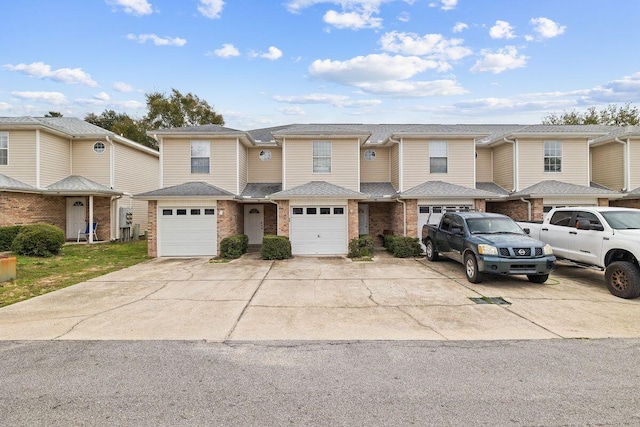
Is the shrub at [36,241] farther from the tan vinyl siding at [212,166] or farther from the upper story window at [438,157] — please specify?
the upper story window at [438,157]

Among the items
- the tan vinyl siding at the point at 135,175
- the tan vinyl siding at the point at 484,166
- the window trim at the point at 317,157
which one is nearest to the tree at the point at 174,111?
the tan vinyl siding at the point at 135,175

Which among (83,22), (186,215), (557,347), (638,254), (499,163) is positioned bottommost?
(557,347)

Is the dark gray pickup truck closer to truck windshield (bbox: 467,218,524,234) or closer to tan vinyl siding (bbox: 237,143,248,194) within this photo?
truck windshield (bbox: 467,218,524,234)

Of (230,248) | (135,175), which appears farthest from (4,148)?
(230,248)

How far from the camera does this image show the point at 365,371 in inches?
158

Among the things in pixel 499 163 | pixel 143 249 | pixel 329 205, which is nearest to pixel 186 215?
pixel 143 249

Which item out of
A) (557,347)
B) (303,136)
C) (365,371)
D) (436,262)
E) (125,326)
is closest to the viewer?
(365,371)

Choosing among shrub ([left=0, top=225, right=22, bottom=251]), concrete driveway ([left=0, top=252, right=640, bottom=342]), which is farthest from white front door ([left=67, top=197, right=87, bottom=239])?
concrete driveway ([left=0, top=252, right=640, bottom=342])

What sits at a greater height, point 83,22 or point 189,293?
point 83,22

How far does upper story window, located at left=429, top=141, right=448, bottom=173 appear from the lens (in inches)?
645

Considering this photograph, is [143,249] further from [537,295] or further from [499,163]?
[499,163]

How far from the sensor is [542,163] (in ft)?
55.3

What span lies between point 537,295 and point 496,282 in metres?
1.35

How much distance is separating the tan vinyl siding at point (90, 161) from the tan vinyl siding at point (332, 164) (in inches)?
419
